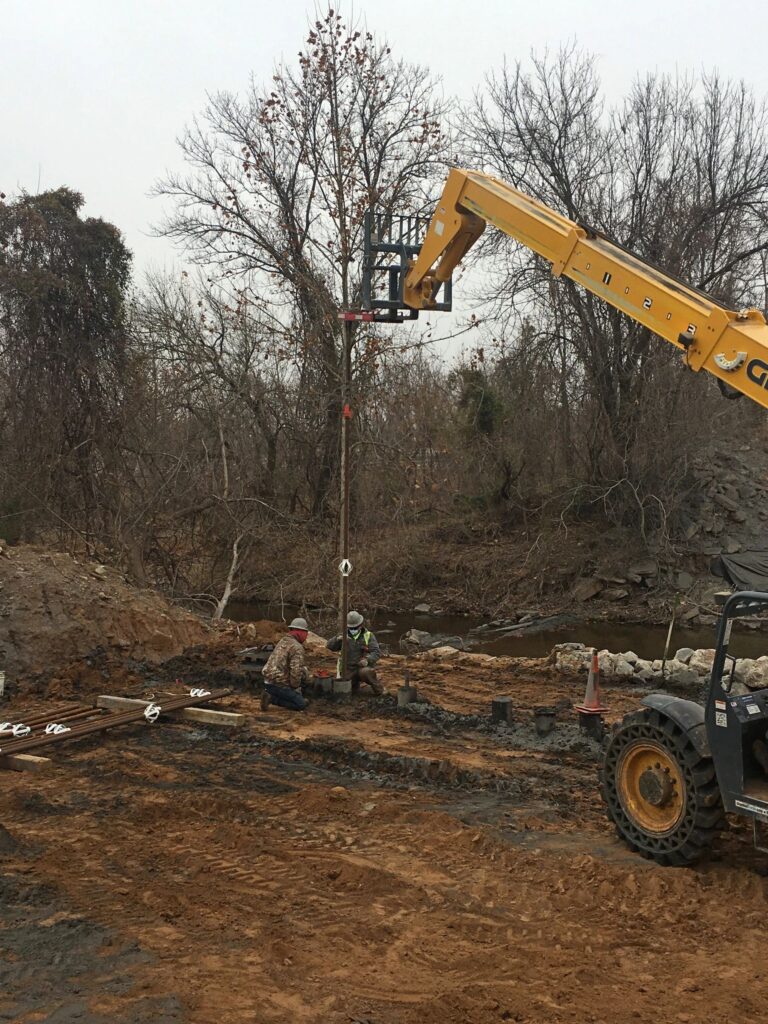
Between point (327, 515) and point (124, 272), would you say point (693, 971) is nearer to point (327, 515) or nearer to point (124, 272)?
point (327, 515)

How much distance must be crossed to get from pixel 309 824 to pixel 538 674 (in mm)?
7199

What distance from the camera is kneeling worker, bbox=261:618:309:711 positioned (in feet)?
37.7

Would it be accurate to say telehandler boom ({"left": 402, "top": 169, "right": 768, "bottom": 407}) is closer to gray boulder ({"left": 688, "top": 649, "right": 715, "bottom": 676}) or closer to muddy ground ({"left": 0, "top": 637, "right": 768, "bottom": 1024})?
muddy ground ({"left": 0, "top": 637, "right": 768, "bottom": 1024})

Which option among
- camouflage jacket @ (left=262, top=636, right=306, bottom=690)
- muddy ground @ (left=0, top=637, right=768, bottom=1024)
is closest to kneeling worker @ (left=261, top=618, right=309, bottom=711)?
camouflage jacket @ (left=262, top=636, right=306, bottom=690)

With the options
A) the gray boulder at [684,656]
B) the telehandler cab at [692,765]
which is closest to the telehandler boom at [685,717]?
the telehandler cab at [692,765]

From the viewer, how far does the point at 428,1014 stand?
4.72 metres

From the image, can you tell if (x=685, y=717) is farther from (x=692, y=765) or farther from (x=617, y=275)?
(x=617, y=275)

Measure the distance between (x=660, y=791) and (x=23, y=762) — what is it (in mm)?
5725

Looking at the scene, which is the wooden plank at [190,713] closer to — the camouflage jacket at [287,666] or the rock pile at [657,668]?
the camouflage jacket at [287,666]

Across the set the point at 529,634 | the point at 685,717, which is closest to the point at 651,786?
the point at 685,717

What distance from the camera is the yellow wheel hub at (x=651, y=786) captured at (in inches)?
260

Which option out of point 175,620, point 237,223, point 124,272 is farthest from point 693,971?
point 237,223

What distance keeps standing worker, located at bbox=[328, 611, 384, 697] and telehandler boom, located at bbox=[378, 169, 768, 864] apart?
17.8 feet

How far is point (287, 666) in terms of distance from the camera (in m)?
11.6
